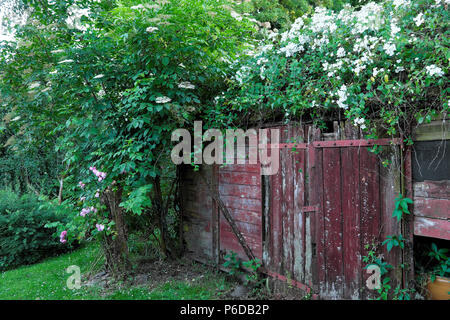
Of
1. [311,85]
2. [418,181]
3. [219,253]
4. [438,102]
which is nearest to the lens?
[438,102]

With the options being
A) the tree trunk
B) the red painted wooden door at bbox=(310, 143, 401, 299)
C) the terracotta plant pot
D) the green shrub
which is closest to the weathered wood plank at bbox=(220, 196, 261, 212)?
the red painted wooden door at bbox=(310, 143, 401, 299)

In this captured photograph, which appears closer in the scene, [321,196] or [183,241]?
[321,196]

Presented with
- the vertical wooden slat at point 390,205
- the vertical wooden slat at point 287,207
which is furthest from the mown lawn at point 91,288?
the vertical wooden slat at point 390,205

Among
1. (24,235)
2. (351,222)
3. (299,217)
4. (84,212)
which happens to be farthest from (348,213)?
(24,235)

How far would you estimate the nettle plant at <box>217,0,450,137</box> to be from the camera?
225cm

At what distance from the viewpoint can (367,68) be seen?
2566mm

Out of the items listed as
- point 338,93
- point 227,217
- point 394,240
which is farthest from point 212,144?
point 394,240

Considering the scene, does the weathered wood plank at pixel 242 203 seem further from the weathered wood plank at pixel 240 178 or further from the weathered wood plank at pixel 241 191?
the weathered wood plank at pixel 240 178

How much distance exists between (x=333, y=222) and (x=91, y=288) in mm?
3480

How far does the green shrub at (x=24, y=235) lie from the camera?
6094 millimetres

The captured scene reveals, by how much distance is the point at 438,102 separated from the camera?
2285mm

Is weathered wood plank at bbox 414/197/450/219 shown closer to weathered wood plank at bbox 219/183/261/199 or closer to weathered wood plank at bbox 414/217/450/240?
weathered wood plank at bbox 414/217/450/240

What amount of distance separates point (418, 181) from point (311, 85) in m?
1.25
